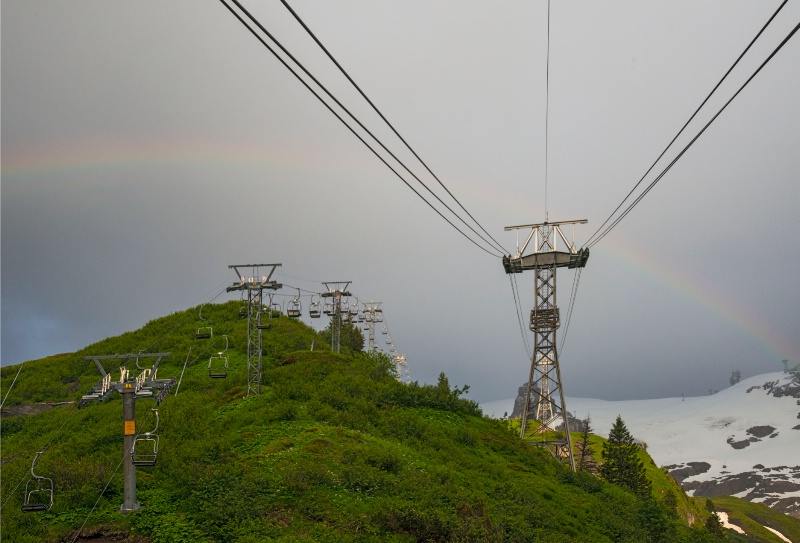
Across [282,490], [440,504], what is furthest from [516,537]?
[282,490]

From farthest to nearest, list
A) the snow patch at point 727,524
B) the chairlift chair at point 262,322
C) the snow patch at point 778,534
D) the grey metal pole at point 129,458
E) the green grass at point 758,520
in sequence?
the snow patch at point 778,534, the green grass at point 758,520, the snow patch at point 727,524, the chairlift chair at point 262,322, the grey metal pole at point 129,458

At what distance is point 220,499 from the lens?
2386 cm

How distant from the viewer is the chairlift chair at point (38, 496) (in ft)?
74.7

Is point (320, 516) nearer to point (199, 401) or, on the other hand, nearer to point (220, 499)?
point (220, 499)

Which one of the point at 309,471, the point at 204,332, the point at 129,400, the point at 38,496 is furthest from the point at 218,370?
the point at 129,400

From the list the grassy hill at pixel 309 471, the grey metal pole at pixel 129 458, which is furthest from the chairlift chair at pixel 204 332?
the grey metal pole at pixel 129 458

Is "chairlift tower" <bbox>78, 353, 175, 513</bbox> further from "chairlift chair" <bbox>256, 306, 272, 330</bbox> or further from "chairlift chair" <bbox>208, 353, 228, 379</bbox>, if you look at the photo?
"chairlift chair" <bbox>256, 306, 272, 330</bbox>

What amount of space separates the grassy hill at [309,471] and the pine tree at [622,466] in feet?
70.0

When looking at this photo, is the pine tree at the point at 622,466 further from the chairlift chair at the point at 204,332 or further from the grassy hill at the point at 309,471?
the chairlift chair at the point at 204,332

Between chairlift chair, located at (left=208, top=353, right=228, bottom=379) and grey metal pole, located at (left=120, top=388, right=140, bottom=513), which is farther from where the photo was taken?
chairlift chair, located at (left=208, top=353, right=228, bottom=379)

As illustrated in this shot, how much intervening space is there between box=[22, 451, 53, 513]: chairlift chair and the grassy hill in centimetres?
36

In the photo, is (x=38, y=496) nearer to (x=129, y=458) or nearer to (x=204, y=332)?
(x=129, y=458)

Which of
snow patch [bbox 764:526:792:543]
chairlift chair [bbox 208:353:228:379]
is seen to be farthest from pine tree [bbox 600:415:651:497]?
snow patch [bbox 764:526:792:543]

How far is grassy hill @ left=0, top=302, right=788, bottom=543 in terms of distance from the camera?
22.8 metres
